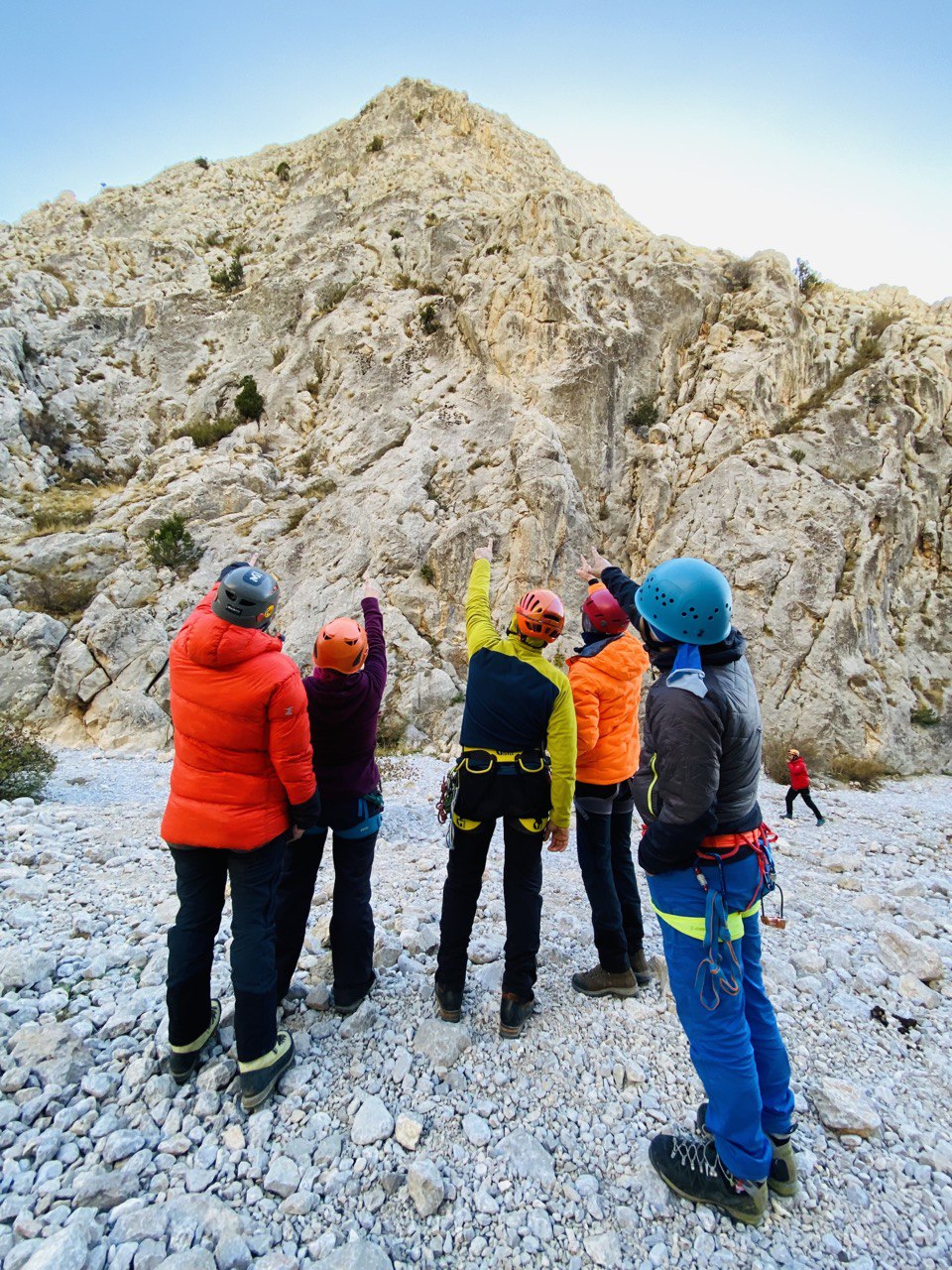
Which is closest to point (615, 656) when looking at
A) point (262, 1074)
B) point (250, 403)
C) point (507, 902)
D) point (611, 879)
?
point (611, 879)

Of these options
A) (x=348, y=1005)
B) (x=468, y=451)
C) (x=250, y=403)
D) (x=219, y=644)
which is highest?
(x=250, y=403)

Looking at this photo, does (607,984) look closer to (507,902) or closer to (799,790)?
(507,902)

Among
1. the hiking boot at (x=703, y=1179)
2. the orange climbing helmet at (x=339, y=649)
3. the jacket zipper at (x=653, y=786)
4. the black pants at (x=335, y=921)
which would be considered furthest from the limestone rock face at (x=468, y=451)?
the jacket zipper at (x=653, y=786)

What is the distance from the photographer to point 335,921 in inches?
145

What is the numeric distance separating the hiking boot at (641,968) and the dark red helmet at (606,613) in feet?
8.29

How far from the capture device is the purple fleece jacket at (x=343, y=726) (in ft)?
11.6

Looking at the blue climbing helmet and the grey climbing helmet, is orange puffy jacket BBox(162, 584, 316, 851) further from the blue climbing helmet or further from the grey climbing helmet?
the blue climbing helmet

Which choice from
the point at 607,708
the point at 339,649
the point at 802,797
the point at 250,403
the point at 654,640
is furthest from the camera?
the point at 250,403

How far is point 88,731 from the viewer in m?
14.7

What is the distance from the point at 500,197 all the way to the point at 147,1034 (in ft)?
120

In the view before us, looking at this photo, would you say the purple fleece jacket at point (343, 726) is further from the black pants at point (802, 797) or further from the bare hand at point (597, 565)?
the black pants at point (802, 797)

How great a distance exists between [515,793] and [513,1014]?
4.68ft

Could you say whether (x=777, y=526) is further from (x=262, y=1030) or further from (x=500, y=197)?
(x=500, y=197)

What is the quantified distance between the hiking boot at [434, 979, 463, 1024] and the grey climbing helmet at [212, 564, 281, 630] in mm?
2725
